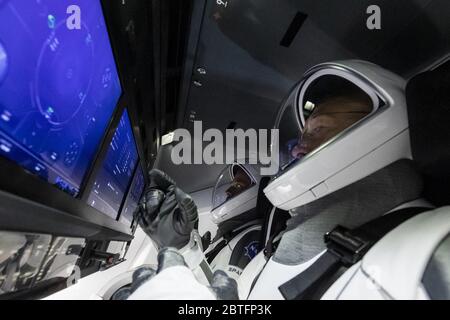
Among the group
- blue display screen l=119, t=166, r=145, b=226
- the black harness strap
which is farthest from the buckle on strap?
blue display screen l=119, t=166, r=145, b=226

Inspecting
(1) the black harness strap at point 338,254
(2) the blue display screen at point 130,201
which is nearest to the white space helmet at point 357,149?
(1) the black harness strap at point 338,254

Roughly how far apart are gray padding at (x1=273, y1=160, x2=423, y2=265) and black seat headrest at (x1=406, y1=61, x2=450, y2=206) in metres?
0.05

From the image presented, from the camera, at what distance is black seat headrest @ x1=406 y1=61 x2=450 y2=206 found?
62cm

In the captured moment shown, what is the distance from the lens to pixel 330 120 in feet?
3.08

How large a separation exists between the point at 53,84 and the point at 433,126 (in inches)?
39.6

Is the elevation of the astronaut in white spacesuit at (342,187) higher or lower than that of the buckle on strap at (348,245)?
higher

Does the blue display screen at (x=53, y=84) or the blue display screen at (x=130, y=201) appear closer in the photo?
the blue display screen at (x=53, y=84)

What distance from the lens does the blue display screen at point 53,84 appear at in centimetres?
51

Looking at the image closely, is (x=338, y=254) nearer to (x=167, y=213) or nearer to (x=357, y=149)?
(x=357, y=149)

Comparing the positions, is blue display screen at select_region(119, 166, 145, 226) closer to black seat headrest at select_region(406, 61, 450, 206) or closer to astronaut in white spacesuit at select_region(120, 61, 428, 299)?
astronaut in white spacesuit at select_region(120, 61, 428, 299)

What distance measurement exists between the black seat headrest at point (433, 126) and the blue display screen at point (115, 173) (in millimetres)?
1198

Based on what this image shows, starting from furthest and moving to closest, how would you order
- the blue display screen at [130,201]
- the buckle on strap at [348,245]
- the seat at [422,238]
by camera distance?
the blue display screen at [130,201], the buckle on strap at [348,245], the seat at [422,238]

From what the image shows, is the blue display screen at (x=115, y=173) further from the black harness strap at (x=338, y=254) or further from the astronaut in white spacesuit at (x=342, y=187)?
the black harness strap at (x=338, y=254)

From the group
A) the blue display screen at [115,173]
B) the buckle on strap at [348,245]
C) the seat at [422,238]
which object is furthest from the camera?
the blue display screen at [115,173]
